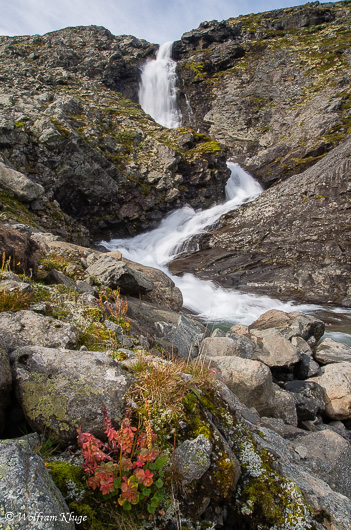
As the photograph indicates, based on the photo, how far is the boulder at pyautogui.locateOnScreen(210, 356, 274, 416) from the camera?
213 inches

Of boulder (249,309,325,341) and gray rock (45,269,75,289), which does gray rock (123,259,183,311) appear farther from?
gray rock (45,269,75,289)

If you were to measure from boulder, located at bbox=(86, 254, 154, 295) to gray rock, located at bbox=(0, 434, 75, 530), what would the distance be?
5.85m

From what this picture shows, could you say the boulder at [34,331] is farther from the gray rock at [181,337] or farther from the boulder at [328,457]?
the boulder at [328,457]

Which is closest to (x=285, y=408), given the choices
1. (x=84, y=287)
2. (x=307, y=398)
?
(x=307, y=398)

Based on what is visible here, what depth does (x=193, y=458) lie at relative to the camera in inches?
92.3

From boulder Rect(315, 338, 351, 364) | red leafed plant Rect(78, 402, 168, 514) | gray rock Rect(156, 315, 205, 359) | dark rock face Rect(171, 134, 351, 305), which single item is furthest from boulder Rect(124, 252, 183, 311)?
dark rock face Rect(171, 134, 351, 305)

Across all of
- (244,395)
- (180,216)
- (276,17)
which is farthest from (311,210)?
(276,17)

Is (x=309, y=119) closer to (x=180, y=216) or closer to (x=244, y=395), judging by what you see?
(x=180, y=216)

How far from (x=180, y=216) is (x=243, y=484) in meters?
27.9

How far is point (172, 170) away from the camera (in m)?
29.4

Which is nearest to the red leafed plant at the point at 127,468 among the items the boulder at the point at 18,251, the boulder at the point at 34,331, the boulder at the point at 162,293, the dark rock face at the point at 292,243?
the boulder at the point at 34,331

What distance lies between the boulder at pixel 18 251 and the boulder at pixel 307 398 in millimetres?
6338

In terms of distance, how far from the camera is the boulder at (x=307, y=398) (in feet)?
21.5

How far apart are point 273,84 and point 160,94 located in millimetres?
18932
